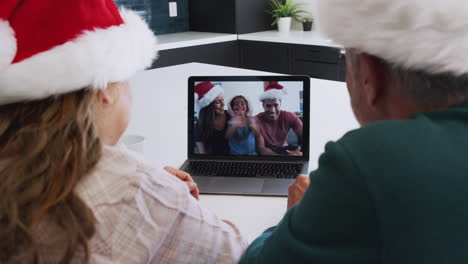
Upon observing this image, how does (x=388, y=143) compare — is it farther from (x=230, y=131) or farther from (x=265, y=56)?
(x=265, y=56)

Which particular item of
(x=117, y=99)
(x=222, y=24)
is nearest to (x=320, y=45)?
→ (x=222, y=24)

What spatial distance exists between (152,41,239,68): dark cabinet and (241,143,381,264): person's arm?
11.5 ft

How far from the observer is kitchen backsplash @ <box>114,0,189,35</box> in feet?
15.3

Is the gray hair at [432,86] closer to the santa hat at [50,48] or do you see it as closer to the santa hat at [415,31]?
the santa hat at [415,31]

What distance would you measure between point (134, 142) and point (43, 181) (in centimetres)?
73

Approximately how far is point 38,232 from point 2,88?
23cm

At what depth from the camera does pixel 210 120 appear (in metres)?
1.50

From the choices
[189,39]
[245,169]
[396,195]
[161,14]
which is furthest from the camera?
[161,14]

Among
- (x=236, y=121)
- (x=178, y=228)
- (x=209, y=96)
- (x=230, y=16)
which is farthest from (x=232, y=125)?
(x=230, y=16)

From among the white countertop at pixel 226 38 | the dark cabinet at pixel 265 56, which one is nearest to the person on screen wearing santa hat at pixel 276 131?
the white countertop at pixel 226 38

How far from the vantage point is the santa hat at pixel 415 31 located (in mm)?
669

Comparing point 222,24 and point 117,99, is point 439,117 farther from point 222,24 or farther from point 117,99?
point 222,24

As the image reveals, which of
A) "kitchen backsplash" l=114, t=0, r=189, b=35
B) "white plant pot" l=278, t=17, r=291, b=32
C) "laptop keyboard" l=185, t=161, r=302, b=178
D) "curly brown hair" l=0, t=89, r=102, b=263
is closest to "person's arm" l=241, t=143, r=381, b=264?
"curly brown hair" l=0, t=89, r=102, b=263

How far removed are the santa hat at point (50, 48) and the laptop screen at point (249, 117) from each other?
643mm
